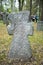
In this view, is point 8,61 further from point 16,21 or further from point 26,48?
point 16,21

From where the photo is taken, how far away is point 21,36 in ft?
25.3

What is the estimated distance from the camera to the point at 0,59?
7.91 m

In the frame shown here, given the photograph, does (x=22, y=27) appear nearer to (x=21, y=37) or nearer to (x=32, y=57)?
(x=21, y=37)

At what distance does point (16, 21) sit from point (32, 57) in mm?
1365

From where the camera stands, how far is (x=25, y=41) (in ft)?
25.4

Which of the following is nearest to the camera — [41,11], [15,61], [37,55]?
[15,61]

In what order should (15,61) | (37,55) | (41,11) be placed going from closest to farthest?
1. (15,61)
2. (37,55)
3. (41,11)

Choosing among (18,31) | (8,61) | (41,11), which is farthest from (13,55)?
(41,11)

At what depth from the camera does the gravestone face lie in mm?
7625

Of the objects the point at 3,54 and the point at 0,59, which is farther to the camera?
the point at 3,54

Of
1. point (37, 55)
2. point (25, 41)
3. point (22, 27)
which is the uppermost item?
point (22, 27)

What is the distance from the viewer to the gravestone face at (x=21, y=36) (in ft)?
25.0

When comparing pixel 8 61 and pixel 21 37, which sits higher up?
pixel 21 37

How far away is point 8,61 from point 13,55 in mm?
288
